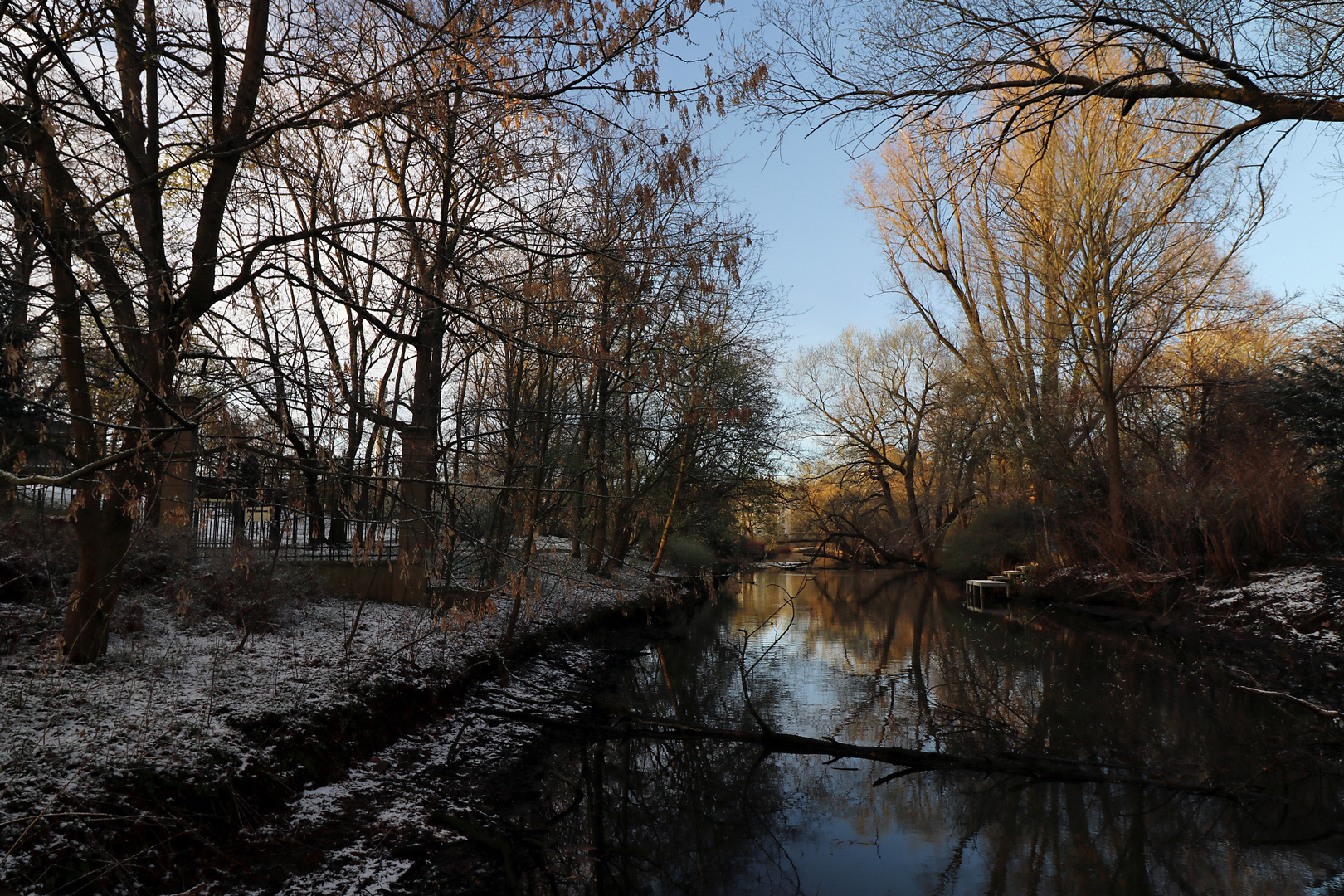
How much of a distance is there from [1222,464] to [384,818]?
1580 centimetres

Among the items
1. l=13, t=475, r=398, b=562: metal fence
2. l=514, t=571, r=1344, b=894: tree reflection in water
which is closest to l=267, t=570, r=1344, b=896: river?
l=514, t=571, r=1344, b=894: tree reflection in water

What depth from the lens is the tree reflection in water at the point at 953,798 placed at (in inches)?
206

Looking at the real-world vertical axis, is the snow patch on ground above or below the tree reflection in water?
above

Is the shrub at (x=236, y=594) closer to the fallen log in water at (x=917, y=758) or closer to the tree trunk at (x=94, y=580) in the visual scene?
the tree trunk at (x=94, y=580)

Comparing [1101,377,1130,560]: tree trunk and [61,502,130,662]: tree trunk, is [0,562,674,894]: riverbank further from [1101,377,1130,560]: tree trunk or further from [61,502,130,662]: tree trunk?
[1101,377,1130,560]: tree trunk

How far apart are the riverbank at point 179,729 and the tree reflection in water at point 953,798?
6.03 ft

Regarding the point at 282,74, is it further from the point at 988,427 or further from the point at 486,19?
the point at 988,427

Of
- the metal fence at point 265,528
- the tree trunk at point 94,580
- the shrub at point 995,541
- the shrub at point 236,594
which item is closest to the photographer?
the metal fence at point 265,528

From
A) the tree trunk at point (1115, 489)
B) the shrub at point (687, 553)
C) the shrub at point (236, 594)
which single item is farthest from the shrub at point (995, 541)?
the shrub at point (236, 594)

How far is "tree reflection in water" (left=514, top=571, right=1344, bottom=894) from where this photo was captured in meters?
5.23

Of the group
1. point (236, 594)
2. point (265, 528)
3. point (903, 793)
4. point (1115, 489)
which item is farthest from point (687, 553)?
point (903, 793)

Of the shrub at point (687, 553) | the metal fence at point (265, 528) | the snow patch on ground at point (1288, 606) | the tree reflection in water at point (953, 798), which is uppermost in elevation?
the metal fence at point (265, 528)

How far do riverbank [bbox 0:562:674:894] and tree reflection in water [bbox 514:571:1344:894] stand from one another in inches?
72.4

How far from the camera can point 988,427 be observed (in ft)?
84.3
